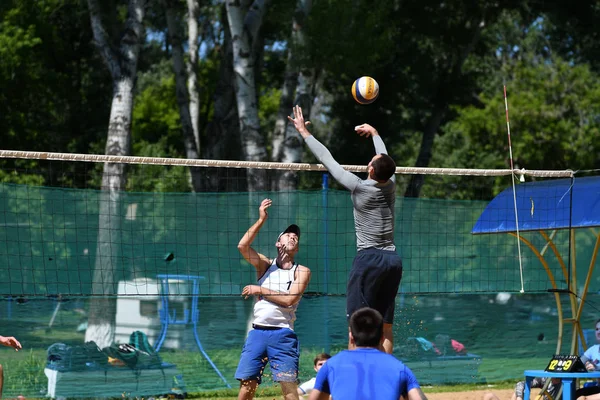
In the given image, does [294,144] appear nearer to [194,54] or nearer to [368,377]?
[194,54]

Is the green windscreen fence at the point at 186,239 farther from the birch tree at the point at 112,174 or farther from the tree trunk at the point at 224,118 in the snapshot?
the tree trunk at the point at 224,118

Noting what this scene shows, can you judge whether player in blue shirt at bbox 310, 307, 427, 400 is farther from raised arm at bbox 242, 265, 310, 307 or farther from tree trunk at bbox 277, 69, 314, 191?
tree trunk at bbox 277, 69, 314, 191

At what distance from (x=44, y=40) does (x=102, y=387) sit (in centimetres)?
1735

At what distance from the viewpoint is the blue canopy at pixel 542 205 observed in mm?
10227

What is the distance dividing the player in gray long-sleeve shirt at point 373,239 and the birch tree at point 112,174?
3.68 meters

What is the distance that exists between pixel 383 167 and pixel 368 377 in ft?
7.62

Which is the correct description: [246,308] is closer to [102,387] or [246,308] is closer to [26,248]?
[102,387]

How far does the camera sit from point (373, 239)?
687 centimetres

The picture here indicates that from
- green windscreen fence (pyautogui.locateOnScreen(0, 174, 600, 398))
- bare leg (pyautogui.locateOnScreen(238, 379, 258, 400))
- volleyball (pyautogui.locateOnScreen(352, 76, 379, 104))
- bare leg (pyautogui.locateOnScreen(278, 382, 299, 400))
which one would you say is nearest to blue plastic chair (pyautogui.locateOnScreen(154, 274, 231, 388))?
green windscreen fence (pyautogui.locateOnScreen(0, 174, 600, 398))

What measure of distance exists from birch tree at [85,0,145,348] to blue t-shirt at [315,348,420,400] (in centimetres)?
536

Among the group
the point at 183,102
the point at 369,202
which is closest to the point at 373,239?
the point at 369,202

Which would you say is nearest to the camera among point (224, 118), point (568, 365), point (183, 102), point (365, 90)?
point (365, 90)

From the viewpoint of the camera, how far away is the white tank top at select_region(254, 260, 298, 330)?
24.6 ft

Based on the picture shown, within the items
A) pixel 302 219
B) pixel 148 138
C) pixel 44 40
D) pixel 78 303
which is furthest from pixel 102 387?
pixel 148 138
